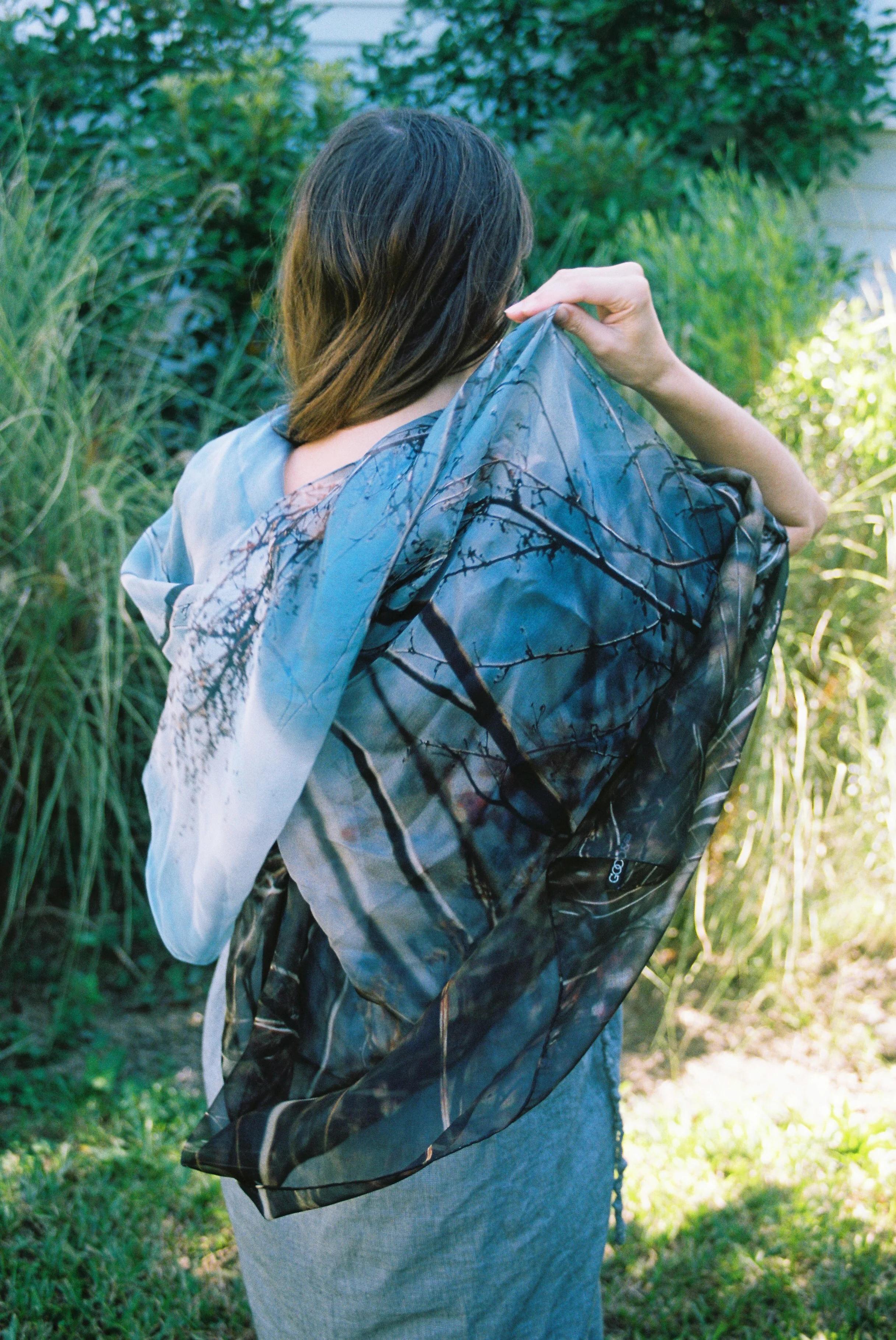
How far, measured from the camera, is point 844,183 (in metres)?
4.72

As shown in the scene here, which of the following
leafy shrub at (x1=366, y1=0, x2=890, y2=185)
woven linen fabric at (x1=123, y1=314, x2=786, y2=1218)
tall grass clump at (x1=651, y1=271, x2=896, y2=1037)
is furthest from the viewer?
leafy shrub at (x1=366, y1=0, x2=890, y2=185)

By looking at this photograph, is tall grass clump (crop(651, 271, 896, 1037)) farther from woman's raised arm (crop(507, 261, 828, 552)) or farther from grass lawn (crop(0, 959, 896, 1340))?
woman's raised arm (crop(507, 261, 828, 552))

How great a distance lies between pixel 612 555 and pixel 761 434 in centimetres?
40

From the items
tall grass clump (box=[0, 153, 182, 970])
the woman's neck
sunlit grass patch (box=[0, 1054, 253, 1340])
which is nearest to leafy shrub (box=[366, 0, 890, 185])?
tall grass clump (box=[0, 153, 182, 970])

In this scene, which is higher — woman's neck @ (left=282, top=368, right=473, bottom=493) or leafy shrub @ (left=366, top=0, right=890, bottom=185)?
leafy shrub @ (left=366, top=0, right=890, bottom=185)

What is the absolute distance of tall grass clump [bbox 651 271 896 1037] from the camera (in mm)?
2781

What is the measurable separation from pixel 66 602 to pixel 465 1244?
220 cm

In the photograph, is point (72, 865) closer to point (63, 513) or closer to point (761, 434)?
point (63, 513)

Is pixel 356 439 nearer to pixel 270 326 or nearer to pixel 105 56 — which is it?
pixel 270 326

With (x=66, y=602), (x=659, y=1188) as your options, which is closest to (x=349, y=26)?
(x=66, y=602)

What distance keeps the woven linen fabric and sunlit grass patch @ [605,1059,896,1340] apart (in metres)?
1.36

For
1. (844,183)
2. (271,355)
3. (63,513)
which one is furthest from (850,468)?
(844,183)

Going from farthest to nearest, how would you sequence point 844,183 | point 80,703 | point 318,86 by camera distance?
point 844,183 → point 318,86 → point 80,703

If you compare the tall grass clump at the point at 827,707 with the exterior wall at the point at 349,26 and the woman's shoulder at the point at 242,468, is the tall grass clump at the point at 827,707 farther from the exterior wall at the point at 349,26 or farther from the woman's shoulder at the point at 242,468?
the exterior wall at the point at 349,26
